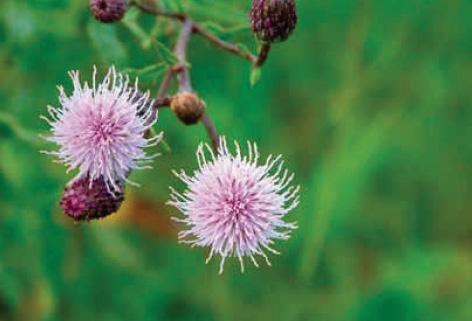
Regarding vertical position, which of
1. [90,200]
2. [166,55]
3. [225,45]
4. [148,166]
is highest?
[225,45]

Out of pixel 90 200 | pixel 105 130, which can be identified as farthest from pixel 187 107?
pixel 90 200

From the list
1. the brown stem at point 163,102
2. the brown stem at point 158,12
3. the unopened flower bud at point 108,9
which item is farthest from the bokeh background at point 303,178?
the brown stem at point 163,102

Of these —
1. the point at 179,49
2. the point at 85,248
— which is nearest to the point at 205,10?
the point at 179,49

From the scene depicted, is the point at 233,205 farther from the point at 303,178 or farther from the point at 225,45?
the point at 303,178

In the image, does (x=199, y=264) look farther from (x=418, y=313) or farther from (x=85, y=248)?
(x=418, y=313)

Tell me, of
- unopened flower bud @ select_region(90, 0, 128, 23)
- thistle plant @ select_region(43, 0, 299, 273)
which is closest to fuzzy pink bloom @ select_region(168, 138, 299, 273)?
thistle plant @ select_region(43, 0, 299, 273)

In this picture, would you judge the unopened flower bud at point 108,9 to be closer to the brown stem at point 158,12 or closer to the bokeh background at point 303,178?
the brown stem at point 158,12
